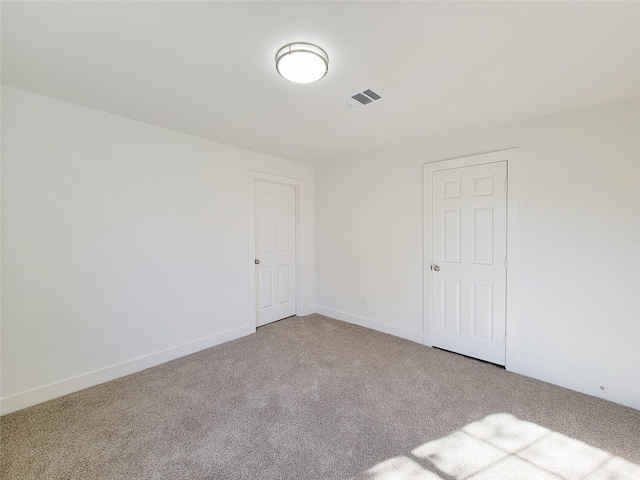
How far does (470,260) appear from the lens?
2857 mm

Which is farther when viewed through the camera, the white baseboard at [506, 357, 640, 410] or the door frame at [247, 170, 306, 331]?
the door frame at [247, 170, 306, 331]

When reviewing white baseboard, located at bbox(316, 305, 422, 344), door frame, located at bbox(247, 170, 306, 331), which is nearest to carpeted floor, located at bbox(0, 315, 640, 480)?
white baseboard, located at bbox(316, 305, 422, 344)

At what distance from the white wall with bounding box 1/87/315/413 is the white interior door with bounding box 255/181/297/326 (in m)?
0.44

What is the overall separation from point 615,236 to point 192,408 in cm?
357

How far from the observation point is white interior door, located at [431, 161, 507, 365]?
2.68m

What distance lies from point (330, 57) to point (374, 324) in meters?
3.12

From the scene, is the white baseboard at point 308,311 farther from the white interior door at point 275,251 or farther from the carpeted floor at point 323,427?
the carpeted floor at point 323,427

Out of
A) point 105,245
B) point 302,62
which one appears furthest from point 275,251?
point 302,62

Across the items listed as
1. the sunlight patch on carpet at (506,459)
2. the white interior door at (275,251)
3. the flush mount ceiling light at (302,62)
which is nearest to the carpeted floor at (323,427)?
the sunlight patch on carpet at (506,459)

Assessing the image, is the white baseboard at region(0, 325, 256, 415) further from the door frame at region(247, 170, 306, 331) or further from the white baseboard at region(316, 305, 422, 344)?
the white baseboard at region(316, 305, 422, 344)

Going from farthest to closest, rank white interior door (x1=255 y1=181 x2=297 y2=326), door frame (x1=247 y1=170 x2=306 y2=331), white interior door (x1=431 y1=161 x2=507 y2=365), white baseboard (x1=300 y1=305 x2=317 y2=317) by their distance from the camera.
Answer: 1. white baseboard (x1=300 y1=305 x2=317 y2=317)
2. white interior door (x1=255 y1=181 x2=297 y2=326)
3. door frame (x1=247 y1=170 x2=306 y2=331)
4. white interior door (x1=431 y1=161 x2=507 y2=365)

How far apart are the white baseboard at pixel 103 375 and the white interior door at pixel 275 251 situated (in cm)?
76

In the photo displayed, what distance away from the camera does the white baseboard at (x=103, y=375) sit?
79.6 inches

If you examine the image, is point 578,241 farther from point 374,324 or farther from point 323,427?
Answer: point 323,427
